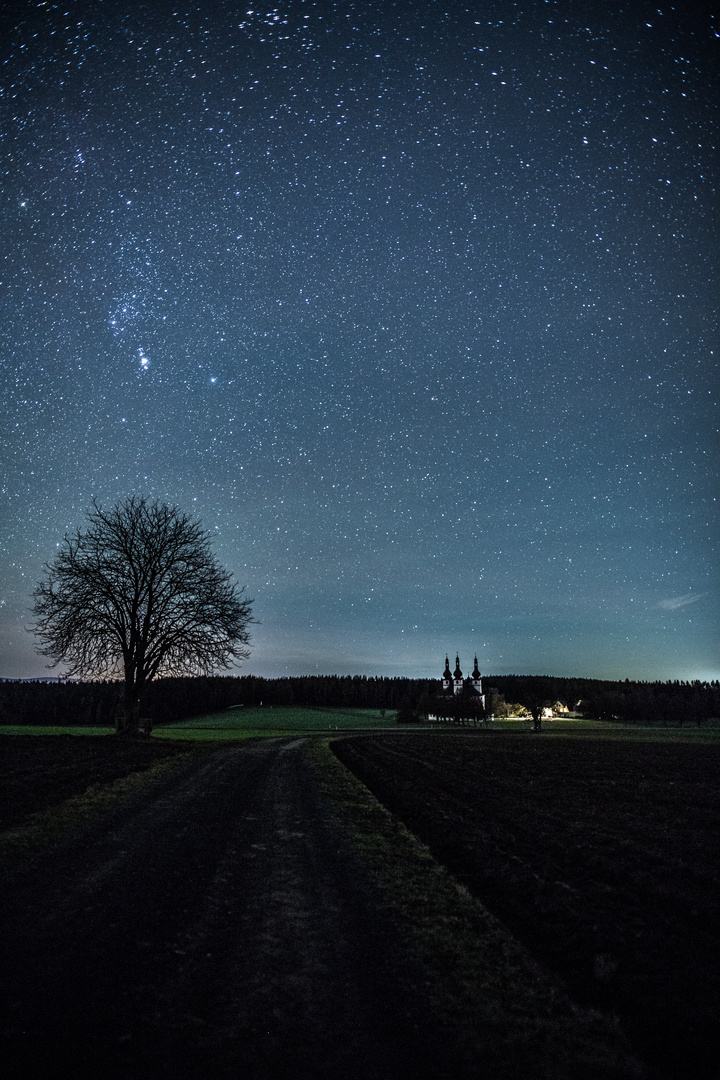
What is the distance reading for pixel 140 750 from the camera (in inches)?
966

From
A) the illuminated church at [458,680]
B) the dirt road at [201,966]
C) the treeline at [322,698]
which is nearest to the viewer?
the dirt road at [201,966]

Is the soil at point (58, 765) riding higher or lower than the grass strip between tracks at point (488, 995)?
lower

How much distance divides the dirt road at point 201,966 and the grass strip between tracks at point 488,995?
30cm

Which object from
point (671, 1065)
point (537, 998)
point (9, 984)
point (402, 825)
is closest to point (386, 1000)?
point (537, 998)

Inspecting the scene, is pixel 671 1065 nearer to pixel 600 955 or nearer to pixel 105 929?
pixel 600 955

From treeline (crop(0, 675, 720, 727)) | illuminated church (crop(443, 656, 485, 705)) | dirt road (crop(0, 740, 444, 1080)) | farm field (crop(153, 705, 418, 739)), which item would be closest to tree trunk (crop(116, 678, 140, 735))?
farm field (crop(153, 705, 418, 739))

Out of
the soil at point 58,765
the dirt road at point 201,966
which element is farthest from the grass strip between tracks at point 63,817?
the dirt road at point 201,966

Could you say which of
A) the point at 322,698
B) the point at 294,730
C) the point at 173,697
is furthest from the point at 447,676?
the point at 294,730

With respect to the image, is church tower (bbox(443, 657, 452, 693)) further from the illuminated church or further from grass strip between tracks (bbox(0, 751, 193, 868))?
grass strip between tracks (bbox(0, 751, 193, 868))

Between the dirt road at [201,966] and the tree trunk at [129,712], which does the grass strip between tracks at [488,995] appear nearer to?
the dirt road at [201,966]

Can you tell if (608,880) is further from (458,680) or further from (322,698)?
(458,680)

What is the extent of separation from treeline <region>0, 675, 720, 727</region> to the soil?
4750 centimetres

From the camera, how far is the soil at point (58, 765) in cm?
1239

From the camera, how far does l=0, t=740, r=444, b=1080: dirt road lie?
3732 millimetres
